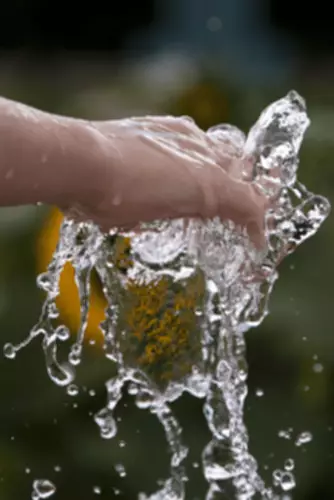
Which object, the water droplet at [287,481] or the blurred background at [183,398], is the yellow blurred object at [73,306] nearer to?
the blurred background at [183,398]

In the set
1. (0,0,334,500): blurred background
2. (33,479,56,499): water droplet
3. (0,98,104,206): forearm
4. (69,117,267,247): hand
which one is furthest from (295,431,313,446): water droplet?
(0,98,104,206): forearm

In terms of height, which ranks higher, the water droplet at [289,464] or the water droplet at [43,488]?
the water droplet at [289,464]

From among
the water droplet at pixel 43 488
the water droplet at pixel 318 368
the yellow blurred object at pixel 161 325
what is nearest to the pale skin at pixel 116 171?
the yellow blurred object at pixel 161 325

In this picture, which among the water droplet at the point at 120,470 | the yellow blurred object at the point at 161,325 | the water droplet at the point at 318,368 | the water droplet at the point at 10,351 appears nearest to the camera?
the yellow blurred object at the point at 161,325

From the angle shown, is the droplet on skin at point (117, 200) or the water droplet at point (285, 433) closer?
the droplet on skin at point (117, 200)

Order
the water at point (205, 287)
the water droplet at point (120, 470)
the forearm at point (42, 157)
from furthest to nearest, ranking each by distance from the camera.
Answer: the water droplet at point (120, 470) < the water at point (205, 287) < the forearm at point (42, 157)

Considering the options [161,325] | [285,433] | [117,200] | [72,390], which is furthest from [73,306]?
[117,200]

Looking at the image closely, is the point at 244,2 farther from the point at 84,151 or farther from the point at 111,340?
the point at 84,151

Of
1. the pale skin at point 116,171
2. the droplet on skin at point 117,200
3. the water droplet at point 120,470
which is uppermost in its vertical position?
the pale skin at point 116,171
